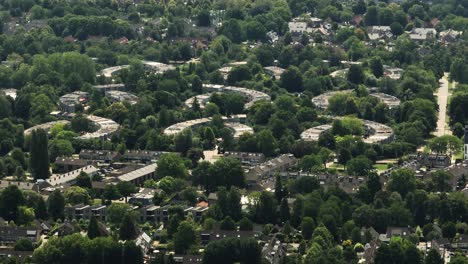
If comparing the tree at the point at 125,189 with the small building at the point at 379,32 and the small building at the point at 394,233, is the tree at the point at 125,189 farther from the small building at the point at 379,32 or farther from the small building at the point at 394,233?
the small building at the point at 379,32

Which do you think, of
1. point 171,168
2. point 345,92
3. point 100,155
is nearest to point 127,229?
point 171,168

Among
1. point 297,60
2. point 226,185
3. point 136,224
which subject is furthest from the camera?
point 297,60

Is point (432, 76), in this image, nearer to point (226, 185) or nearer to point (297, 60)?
point (297, 60)

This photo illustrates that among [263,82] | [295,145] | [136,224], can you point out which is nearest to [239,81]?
[263,82]

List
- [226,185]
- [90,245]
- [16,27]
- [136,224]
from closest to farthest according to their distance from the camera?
[90,245] < [136,224] < [226,185] < [16,27]

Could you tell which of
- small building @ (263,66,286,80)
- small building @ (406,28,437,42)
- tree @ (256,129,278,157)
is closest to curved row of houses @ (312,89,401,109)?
small building @ (263,66,286,80)

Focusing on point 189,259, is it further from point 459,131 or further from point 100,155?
point 459,131

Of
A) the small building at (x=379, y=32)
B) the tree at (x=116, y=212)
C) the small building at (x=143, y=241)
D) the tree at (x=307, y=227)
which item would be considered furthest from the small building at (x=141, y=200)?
the small building at (x=379, y=32)
